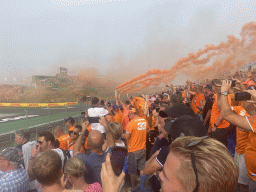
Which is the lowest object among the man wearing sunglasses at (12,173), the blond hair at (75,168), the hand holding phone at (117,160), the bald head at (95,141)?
the man wearing sunglasses at (12,173)

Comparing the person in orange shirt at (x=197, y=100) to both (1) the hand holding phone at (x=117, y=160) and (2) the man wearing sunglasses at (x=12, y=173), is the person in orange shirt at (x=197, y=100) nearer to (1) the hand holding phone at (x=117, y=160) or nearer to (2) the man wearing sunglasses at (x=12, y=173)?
(1) the hand holding phone at (x=117, y=160)

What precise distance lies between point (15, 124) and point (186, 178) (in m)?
8.49

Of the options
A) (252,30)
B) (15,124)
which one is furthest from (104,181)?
(252,30)

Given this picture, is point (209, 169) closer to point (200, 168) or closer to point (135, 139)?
point (200, 168)

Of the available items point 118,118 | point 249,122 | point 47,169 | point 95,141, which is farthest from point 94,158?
point 118,118

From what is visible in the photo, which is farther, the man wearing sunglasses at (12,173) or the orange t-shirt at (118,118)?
the orange t-shirt at (118,118)

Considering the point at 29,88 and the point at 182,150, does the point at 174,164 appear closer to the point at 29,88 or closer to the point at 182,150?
the point at 182,150

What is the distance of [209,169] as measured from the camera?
0.89 m

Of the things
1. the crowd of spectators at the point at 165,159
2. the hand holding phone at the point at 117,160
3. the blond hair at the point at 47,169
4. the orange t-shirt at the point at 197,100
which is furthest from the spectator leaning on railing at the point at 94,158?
the orange t-shirt at the point at 197,100

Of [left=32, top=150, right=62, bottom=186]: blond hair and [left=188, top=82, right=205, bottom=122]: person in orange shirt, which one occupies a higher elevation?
[left=188, top=82, right=205, bottom=122]: person in orange shirt

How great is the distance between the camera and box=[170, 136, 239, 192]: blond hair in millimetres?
876

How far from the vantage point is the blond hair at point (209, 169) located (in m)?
0.88

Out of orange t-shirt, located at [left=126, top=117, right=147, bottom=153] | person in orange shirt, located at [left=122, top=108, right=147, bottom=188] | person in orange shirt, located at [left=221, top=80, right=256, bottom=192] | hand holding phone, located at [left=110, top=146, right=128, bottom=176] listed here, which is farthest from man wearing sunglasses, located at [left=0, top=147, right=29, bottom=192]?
person in orange shirt, located at [left=221, top=80, right=256, bottom=192]

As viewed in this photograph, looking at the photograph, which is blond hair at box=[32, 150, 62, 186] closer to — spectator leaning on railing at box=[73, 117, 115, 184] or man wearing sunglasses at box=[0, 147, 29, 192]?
spectator leaning on railing at box=[73, 117, 115, 184]
